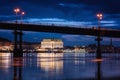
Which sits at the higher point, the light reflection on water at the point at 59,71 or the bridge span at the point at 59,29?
the bridge span at the point at 59,29

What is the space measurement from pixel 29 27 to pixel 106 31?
25212 millimetres

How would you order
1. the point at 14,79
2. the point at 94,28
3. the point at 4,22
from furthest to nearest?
1. the point at 94,28
2. the point at 4,22
3. the point at 14,79

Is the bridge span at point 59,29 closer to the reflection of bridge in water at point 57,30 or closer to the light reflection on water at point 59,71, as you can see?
the reflection of bridge in water at point 57,30

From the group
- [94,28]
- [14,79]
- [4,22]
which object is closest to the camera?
[14,79]

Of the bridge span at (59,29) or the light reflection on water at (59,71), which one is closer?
the light reflection on water at (59,71)

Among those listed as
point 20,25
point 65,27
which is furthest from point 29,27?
point 65,27

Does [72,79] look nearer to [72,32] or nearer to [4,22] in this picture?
[4,22]

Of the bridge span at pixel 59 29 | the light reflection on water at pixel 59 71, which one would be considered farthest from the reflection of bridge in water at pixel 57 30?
the light reflection on water at pixel 59 71

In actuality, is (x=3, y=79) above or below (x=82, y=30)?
below

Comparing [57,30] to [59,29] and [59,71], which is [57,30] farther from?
[59,71]

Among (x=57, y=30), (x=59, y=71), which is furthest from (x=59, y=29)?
(x=59, y=71)

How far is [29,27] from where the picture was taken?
125000mm

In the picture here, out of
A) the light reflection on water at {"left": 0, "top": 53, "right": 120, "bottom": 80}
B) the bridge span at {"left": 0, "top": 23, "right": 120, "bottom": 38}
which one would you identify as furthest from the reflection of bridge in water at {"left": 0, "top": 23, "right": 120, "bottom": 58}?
the light reflection on water at {"left": 0, "top": 53, "right": 120, "bottom": 80}

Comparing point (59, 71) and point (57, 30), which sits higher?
point (57, 30)
